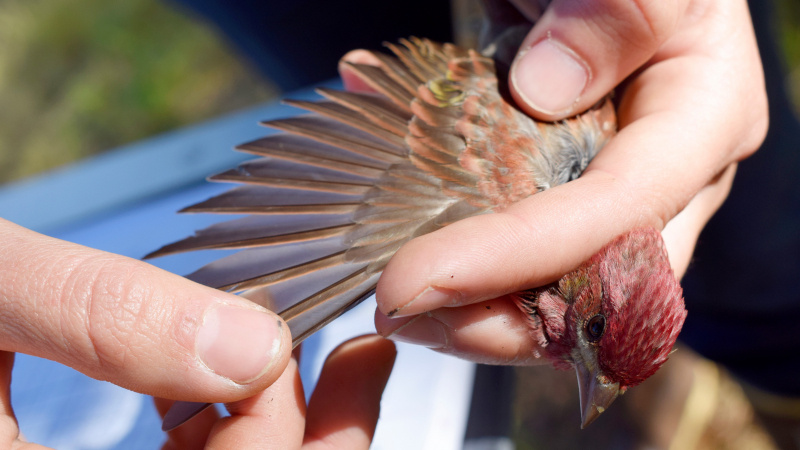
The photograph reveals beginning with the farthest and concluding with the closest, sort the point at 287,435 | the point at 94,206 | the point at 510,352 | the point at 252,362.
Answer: the point at 94,206 < the point at 510,352 < the point at 287,435 < the point at 252,362

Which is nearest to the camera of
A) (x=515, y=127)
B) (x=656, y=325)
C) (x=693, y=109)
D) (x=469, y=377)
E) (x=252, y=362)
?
(x=252, y=362)

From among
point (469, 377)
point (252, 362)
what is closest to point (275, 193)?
point (252, 362)

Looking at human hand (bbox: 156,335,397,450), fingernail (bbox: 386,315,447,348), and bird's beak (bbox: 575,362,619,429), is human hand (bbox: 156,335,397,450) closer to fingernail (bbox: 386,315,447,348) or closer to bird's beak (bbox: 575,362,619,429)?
fingernail (bbox: 386,315,447,348)

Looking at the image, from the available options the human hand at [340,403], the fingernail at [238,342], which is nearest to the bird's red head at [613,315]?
the human hand at [340,403]

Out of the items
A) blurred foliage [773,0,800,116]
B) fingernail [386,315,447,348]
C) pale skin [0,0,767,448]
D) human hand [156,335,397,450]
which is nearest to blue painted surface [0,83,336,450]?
human hand [156,335,397,450]

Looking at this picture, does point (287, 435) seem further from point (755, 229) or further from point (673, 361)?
point (673, 361)
